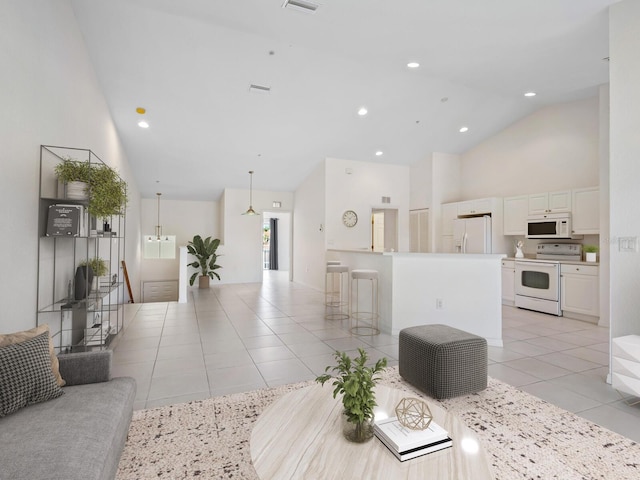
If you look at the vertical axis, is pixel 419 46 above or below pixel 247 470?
above

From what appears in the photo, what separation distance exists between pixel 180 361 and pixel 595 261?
6.13 metres

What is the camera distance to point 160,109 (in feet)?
17.9

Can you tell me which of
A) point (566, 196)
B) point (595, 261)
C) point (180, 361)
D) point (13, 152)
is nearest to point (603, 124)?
point (566, 196)

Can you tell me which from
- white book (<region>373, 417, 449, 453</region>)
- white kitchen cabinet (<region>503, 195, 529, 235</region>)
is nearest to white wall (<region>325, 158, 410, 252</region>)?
white kitchen cabinet (<region>503, 195, 529, 235</region>)

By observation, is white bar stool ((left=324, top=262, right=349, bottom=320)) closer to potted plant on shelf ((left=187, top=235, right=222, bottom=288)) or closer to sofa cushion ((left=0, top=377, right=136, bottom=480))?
sofa cushion ((left=0, top=377, right=136, bottom=480))

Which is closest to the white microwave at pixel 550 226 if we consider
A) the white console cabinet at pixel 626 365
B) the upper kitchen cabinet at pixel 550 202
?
the upper kitchen cabinet at pixel 550 202

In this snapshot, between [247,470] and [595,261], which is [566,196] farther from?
[247,470]

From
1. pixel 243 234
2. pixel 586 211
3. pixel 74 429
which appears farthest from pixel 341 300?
pixel 243 234

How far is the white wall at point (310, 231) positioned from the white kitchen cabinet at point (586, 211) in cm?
471

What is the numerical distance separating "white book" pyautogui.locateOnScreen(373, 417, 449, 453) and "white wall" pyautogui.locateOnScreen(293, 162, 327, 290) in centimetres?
620

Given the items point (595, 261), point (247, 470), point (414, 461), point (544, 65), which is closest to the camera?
point (414, 461)

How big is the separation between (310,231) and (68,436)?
293 inches

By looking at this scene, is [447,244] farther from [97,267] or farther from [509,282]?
[97,267]

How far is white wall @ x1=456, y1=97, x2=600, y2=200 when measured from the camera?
18.5 ft
